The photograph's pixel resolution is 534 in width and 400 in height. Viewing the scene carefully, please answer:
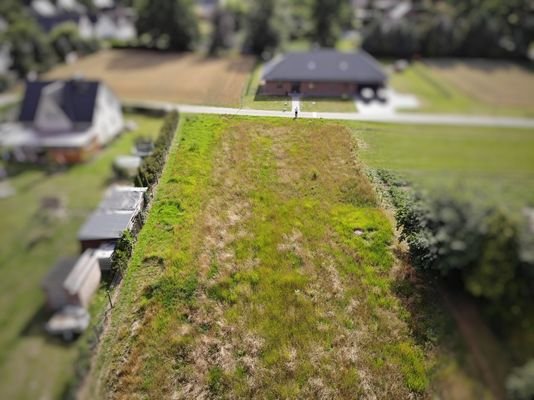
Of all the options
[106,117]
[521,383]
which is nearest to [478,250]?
[521,383]

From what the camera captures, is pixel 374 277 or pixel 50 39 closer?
pixel 374 277

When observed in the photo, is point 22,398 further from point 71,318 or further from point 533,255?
point 533,255

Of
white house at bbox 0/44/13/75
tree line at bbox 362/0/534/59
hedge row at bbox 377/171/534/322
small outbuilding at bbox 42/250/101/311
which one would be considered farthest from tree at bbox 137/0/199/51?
hedge row at bbox 377/171/534/322

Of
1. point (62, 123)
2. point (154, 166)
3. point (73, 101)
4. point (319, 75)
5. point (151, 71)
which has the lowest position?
point (62, 123)

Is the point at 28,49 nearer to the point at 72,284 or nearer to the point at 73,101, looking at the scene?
the point at 73,101

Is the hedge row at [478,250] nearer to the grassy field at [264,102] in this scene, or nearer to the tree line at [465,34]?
the grassy field at [264,102]

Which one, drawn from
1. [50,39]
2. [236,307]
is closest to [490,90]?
[236,307]

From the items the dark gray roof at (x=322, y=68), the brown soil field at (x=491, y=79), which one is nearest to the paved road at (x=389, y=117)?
the dark gray roof at (x=322, y=68)
